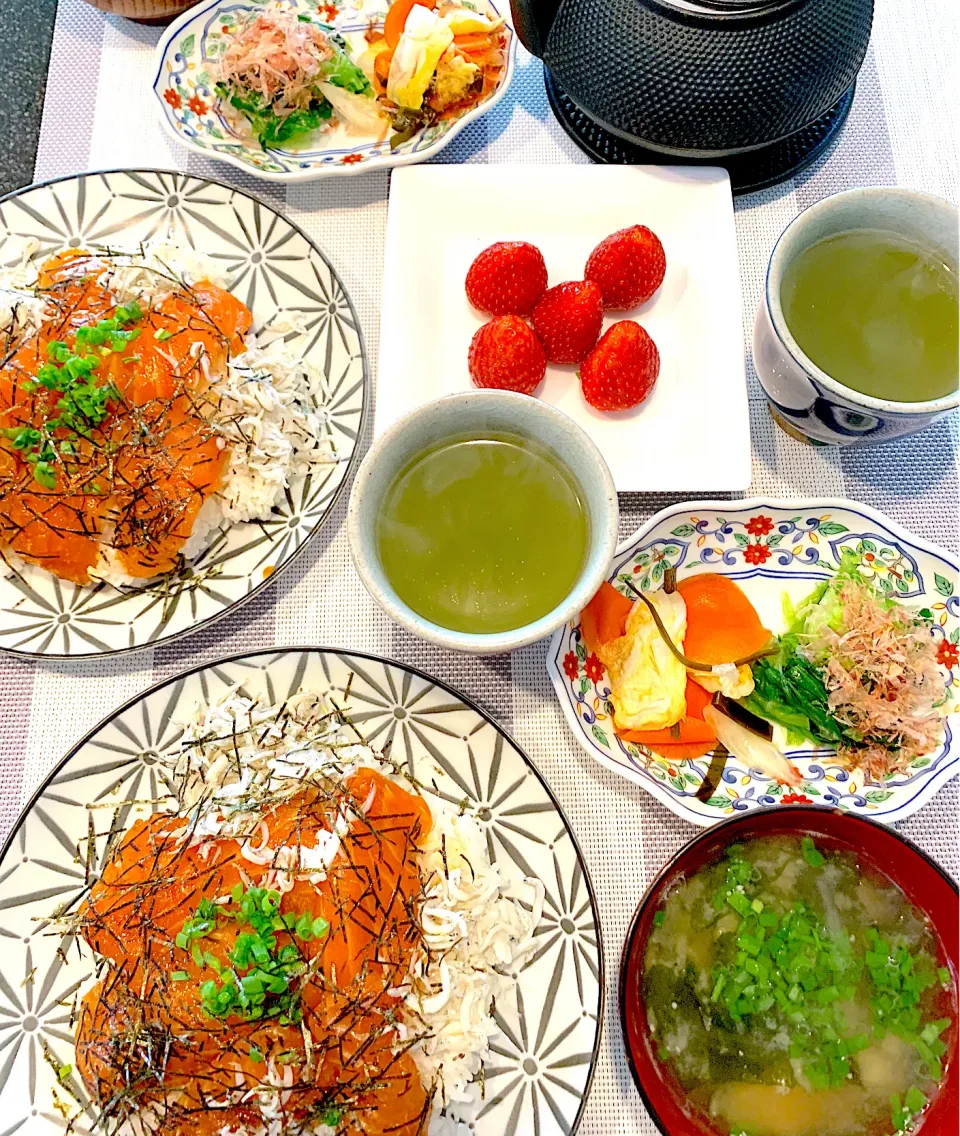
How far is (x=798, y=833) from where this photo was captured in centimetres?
129

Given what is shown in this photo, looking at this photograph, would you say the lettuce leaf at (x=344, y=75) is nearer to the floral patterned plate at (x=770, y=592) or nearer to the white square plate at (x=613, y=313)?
the white square plate at (x=613, y=313)

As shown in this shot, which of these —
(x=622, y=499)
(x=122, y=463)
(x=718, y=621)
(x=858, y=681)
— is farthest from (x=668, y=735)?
(x=122, y=463)

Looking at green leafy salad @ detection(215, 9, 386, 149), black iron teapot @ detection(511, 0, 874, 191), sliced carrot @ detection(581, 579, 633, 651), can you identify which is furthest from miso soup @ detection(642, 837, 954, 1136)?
green leafy salad @ detection(215, 9, 386, 149)

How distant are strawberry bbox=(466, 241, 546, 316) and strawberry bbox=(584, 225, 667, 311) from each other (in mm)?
107

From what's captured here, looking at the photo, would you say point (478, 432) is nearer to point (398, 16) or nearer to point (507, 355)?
point (507, 355)

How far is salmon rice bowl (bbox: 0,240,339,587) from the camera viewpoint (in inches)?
54.5

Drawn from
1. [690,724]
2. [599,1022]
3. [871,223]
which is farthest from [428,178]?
[599,1022]

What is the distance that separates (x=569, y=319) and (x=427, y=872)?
3.13 ft

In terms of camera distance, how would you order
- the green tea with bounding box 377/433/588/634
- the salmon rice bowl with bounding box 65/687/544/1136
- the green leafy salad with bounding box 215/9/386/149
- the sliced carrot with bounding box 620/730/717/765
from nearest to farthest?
the salmon rice bowl with bounding box 65/687/544/1136 < the green tea with bounding box 377/433/588/634 < the sliced carrot with bounding box 620/730/717/765 < the green leafy salad with bounding box 215/9/386/149

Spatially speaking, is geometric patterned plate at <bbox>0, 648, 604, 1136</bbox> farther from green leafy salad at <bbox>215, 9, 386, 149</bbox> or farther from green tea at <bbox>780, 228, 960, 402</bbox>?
green leafy salad at <bbox>215, 9, 386, 149</bbox>

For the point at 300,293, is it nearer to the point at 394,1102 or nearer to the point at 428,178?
the point at 428,178

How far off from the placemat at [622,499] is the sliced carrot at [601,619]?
13 centimetres

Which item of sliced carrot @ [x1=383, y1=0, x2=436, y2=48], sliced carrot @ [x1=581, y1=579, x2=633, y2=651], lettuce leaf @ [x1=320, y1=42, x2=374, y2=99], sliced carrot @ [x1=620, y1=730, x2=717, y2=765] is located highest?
sliced carrot @ [x1=383, y1=0, x2=436, y2=48]

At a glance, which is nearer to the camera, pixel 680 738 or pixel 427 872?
pixel 427 872
